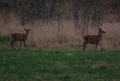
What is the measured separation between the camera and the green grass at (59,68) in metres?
8.62

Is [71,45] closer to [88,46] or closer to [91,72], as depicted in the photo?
[88,46]

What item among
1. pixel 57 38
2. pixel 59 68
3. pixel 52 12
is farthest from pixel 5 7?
pixel 59 68

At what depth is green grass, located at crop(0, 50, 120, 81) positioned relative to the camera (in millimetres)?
8617

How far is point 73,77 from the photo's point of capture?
8703 mm

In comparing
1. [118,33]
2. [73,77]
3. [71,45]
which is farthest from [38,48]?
[73,77]

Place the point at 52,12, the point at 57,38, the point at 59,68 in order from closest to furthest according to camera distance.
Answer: the point at 59,68 < the point at 57,38 < the point at 52,12

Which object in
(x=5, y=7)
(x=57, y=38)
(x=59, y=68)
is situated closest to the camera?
(x=59, y=68)

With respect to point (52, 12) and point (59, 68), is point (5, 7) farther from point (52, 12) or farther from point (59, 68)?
Result: point (59, 68)

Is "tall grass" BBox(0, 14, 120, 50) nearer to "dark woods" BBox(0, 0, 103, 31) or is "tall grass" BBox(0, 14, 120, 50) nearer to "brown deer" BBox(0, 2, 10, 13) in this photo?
"dark woods" BBox(0, 0, 103, 31)

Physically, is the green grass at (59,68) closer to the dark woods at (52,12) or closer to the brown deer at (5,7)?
the dark woods at (52,12)

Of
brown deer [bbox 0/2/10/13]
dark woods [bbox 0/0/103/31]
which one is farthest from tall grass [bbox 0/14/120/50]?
brown deer [bbox 0/2/10/13]

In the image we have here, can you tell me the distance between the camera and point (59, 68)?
10.1 m

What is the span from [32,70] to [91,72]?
2074 mm

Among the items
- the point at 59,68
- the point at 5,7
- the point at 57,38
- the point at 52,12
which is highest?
the point at 5,7
